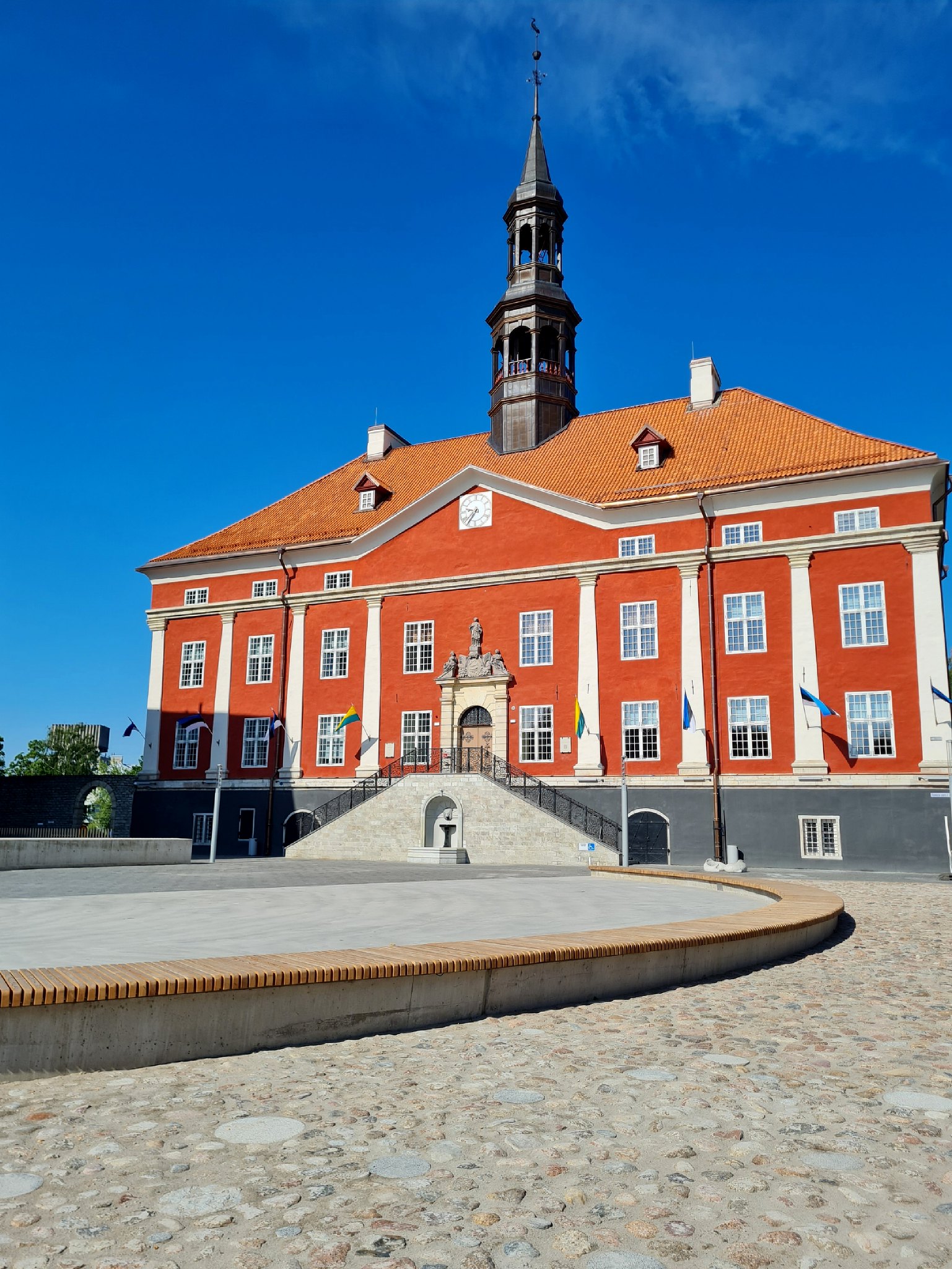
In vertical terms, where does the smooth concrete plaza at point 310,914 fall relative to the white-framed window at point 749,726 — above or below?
below

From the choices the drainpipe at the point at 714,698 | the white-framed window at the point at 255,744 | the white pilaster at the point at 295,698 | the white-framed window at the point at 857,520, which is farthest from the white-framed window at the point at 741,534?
the white-framed window at the point at 255,744

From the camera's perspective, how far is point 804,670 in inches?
1224

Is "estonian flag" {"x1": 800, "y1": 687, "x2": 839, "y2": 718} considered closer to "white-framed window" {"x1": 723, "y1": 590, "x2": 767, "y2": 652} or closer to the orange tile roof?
"white-framed window" {"x1": 723, "y1": 590, "x2": 767, "y2": 652}

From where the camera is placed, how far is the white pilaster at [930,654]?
94.2 ft

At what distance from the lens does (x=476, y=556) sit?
37.5 meters

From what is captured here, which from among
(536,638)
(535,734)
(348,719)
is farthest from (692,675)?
(348,719)

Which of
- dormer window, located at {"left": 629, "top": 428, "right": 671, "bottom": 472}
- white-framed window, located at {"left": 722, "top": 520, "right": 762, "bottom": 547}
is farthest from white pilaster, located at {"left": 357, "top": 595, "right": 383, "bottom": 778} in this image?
white-framed window, located at {"left": 722, "top": 520, "right": 762, "bottom": 547}

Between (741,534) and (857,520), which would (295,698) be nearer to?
(741,534)

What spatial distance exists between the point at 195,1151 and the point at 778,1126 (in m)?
2.86

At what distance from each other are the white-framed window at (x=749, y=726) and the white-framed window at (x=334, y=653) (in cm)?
1563

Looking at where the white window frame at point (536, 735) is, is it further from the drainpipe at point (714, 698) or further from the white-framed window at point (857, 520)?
the white-framed window at point (857, 520)

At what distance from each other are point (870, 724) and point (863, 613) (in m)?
3.53

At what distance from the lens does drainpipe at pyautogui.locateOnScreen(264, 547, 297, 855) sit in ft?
126

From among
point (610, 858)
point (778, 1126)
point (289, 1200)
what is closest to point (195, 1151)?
point (289, 1200)
